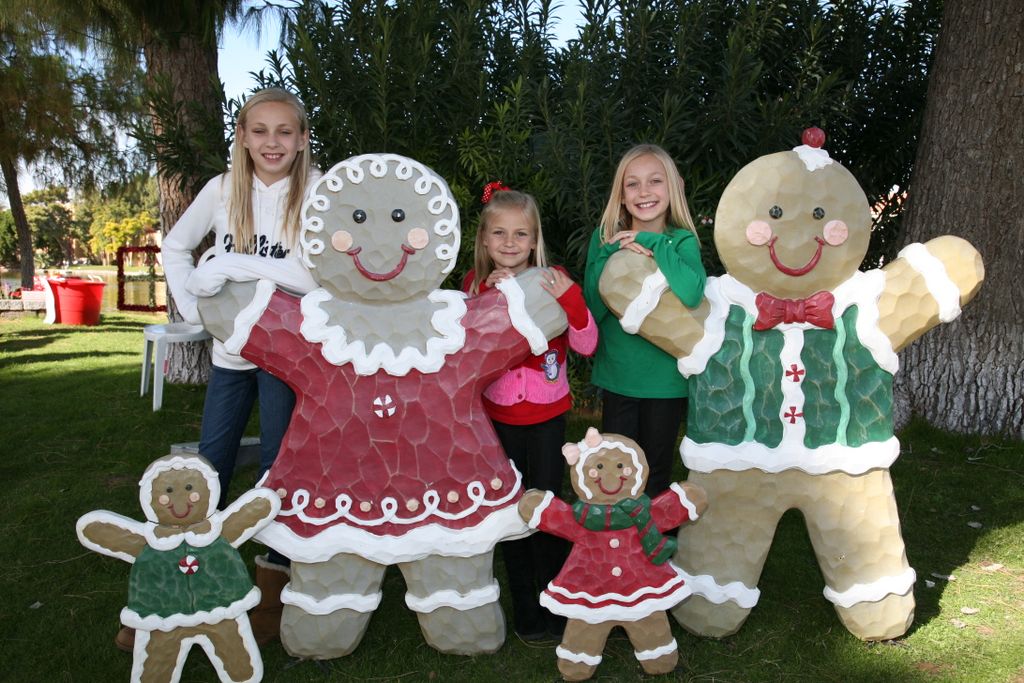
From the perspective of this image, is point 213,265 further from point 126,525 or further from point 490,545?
point 490,545

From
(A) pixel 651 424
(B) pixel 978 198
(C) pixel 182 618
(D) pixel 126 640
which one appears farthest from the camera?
(B) pixel 978 198

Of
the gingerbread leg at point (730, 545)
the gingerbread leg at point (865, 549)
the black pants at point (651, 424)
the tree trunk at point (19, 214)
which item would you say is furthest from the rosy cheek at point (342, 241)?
the tree trunk at point (19, 214)

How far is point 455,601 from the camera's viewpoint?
91.7 inches

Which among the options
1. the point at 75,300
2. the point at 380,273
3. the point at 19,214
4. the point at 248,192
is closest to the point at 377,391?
the point at 380,273

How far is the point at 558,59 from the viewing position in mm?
4375

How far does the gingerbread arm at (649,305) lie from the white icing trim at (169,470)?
1221 millimetres

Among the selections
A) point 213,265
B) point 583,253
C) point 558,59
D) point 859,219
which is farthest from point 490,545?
point 558,59

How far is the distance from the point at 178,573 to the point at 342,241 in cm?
97

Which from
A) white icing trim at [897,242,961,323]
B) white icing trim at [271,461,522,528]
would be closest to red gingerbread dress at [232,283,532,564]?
white icing trim at [271,461,522,528]

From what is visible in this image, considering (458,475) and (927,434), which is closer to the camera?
(458,475)

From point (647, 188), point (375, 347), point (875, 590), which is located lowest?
point (875, 590)

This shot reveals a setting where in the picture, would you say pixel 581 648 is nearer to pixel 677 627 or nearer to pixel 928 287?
pixel 677 627

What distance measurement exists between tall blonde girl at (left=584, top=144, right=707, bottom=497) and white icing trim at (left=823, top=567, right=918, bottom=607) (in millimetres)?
637

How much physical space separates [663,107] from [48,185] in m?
13.1
